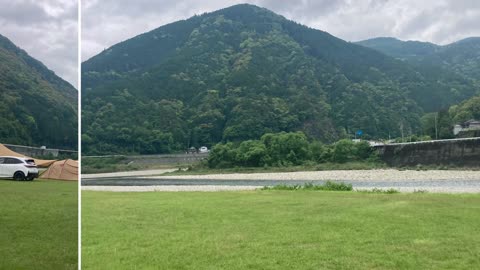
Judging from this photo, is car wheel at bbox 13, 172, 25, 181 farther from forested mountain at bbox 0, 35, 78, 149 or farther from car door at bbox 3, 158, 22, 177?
forested mountain at bbox 0, 35, 78, 149

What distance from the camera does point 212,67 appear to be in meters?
58.0

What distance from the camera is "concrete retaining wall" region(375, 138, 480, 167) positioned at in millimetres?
27156

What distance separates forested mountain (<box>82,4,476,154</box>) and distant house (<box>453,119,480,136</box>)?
11.1m

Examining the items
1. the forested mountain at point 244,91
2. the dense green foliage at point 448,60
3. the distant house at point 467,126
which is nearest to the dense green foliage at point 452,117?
the distant house at point 467,126

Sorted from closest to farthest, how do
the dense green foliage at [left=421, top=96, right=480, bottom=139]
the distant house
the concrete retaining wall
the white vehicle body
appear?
1. the concrete retaining wall
2. the distant house
3. the dense green foliage at [left=421, top=96, right=480, bottom=139]
4. the white vehicle body

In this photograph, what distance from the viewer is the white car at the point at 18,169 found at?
8.29ft

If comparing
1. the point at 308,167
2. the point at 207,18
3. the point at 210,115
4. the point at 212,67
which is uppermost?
the point at 207,18

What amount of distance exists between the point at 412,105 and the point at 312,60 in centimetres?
1492

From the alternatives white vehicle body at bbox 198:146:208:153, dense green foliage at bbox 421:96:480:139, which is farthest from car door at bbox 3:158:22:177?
white vehicle body at bbox 198:146:208:153

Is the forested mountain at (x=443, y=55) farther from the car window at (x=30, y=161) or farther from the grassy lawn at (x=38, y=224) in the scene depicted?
the car window at (x=30, y=161)

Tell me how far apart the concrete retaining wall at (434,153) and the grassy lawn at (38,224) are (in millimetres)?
27648

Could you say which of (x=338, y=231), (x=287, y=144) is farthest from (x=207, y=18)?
(x=338, y=231)

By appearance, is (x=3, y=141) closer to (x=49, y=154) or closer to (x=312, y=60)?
(x=49, y=154)

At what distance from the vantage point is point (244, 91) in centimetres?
5019
